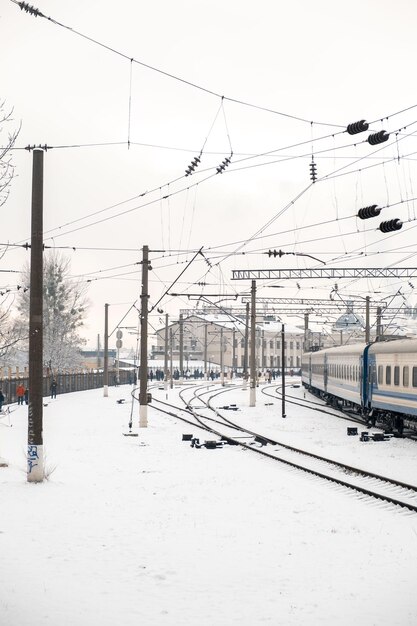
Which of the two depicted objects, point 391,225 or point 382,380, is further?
point 382,380

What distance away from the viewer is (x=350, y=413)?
1633 inches

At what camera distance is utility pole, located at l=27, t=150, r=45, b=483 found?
17.8m

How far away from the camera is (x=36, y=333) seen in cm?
1809

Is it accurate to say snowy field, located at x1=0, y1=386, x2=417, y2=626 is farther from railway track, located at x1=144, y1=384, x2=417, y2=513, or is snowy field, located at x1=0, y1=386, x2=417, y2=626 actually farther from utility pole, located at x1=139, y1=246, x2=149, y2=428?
utility pole, located at x1=139, y1=246, x2=149, y2=428

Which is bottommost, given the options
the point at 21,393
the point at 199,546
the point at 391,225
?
the point at 199,546

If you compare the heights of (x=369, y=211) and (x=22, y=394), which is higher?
(x=369, y=211)

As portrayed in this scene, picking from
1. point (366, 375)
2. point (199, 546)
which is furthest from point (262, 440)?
point (199, 546)

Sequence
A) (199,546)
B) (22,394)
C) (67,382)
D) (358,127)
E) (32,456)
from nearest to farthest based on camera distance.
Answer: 1. (199,546)
2. (358,127)
3. (32,456)
4. (22,394)
5. (67,382)

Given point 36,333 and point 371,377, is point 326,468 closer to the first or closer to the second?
point 36,333

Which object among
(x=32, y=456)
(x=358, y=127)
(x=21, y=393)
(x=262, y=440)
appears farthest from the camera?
(x=21, y=393)

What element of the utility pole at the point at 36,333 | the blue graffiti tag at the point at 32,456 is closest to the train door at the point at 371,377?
the utility pole at the point at 36,333

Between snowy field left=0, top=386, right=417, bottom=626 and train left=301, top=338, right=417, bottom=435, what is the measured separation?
14.9ft

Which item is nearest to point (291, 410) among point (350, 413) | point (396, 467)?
point (350, 413)

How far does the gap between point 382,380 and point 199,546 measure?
18.9 m
